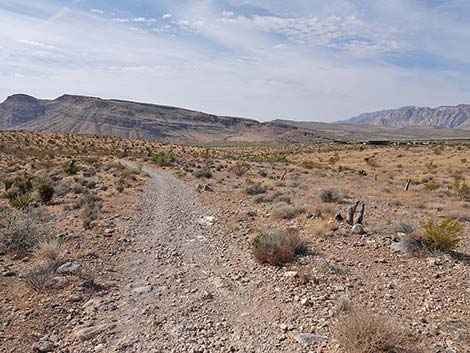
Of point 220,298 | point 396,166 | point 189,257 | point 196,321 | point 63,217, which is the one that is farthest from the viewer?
point 396,166

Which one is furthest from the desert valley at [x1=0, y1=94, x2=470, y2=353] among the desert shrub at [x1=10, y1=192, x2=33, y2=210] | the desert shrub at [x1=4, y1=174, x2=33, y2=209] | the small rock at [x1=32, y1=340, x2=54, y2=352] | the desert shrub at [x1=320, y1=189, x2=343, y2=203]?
the desert shrub at [x1=320, y1=189, x2=343, y2=203]

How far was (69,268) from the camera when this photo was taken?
9.05 metres

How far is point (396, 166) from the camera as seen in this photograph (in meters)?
47.6

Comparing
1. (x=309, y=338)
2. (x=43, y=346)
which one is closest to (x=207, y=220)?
(x=43, y=346)

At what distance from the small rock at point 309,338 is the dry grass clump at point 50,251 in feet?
22.1

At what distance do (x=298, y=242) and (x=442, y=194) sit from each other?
14797 mm

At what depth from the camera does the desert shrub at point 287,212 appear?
1398 centimetres

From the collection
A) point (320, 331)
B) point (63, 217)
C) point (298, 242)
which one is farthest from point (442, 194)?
point (63, 217)

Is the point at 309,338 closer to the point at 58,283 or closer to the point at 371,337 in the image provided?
the point at 371,337

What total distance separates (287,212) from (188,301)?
7049 millimetres

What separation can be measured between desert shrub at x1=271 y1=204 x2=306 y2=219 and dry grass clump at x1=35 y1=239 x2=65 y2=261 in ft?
24.3

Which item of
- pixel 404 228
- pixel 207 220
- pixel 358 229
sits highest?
pixel 404 228

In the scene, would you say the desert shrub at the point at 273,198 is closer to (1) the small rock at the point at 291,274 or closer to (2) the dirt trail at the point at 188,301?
(2) the dirt trail at the point at 188,301

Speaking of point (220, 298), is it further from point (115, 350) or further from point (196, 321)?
point (115, 350)
